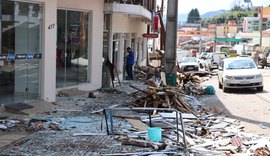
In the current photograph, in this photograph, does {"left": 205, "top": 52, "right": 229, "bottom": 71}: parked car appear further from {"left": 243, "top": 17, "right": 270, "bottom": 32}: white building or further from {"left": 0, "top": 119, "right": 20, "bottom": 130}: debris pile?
{"left": 243, "top": 17, "right": 270, "bottom": 32}: white building

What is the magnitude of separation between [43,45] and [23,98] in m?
1.88

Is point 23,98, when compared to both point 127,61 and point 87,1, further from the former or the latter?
point 127,61

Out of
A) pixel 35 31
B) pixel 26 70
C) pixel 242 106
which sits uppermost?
pixel 35 31

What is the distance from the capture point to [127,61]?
2750 cm

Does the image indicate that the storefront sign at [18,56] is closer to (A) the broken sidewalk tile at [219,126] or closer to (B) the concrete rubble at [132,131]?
(B) the concrete rubble at [132,131]

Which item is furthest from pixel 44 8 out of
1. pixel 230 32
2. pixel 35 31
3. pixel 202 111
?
pixel 230 32

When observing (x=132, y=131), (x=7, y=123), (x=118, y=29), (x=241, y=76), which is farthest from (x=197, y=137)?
(x=118, y=29)

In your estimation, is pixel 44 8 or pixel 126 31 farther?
pixel 126 31

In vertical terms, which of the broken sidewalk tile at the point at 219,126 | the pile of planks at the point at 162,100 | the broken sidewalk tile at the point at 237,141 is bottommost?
the broken sidewalk tile at the point at 219,126

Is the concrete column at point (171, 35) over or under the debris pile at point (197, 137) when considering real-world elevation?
over

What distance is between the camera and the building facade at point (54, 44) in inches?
569

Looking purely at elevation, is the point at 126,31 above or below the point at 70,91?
above

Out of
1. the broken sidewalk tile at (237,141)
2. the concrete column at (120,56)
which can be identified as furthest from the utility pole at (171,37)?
the broken sidewalk tile at (237,141)

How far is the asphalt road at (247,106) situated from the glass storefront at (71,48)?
18.1 ft
